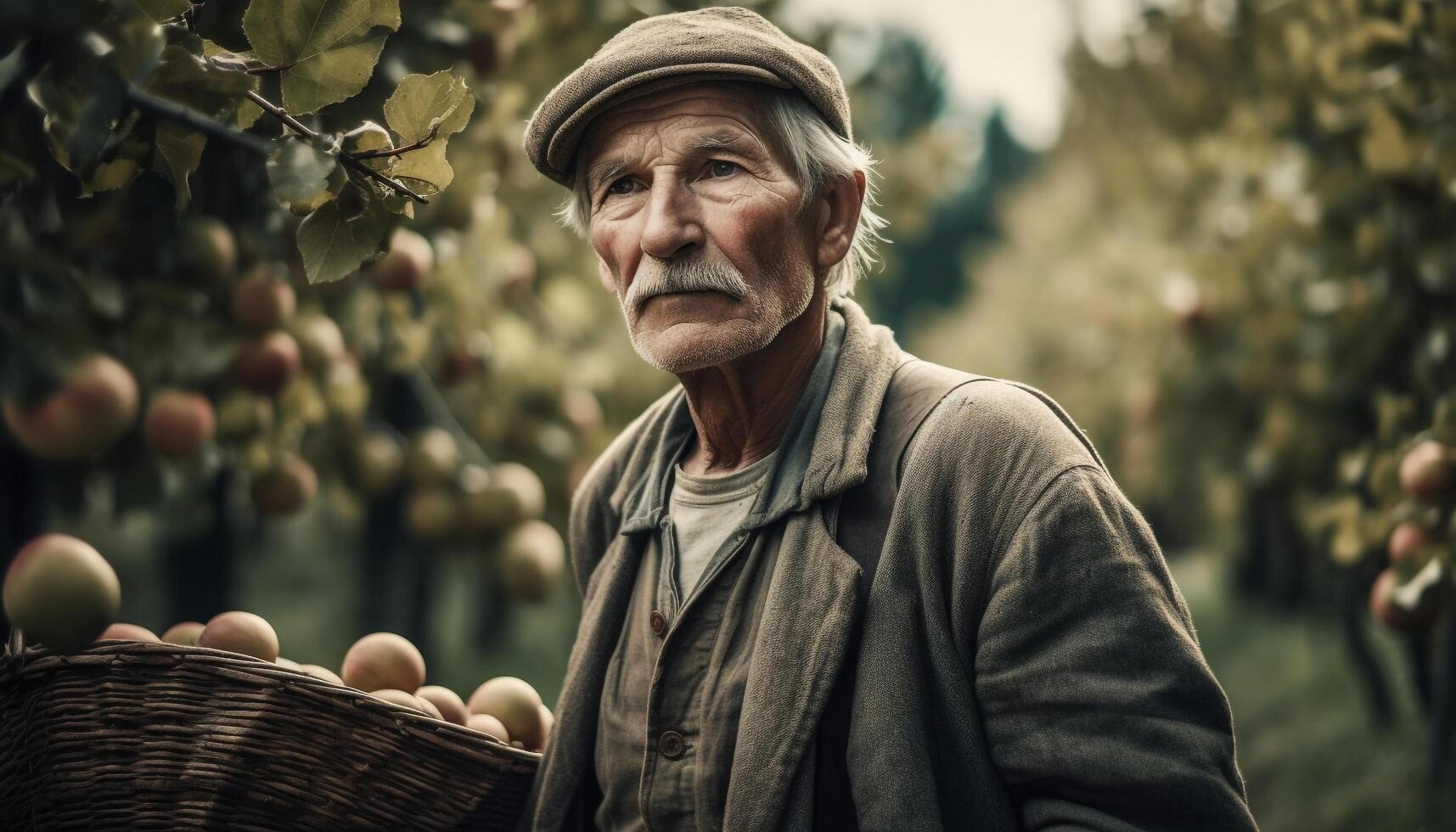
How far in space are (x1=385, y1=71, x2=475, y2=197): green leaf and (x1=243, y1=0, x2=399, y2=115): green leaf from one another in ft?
0.20

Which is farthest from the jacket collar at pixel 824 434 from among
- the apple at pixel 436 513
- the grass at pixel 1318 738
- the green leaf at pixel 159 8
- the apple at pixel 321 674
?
the grass at pixel 1318 738

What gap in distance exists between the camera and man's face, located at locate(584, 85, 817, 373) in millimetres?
2197

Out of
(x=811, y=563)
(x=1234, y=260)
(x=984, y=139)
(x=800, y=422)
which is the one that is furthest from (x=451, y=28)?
(x=984, y=139)

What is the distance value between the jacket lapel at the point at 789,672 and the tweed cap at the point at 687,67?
75 cm

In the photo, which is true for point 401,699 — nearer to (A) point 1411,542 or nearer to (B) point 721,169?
(B) point 721,169

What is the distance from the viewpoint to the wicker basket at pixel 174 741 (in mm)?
2061

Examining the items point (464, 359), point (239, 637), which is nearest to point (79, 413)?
point (239, 637)

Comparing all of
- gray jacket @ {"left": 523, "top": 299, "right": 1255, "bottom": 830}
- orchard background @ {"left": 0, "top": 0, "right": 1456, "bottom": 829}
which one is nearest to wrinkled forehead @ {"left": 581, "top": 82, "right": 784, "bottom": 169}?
orchard background @ {"left": 0, "top": 0, "right": 1456, "bottom": 829}

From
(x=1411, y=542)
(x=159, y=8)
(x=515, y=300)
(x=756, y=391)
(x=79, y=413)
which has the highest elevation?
(x=159, y=8)

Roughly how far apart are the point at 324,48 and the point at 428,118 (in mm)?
154

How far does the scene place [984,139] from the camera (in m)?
46.5

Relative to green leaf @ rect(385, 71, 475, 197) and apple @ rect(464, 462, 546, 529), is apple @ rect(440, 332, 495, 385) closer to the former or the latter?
apple @ rect(464, 462, 546, 529)

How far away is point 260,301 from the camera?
3.30m

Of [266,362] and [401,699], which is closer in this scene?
[401,699]
